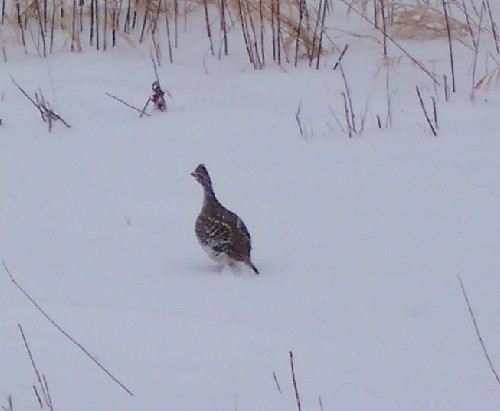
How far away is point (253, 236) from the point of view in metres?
5.11

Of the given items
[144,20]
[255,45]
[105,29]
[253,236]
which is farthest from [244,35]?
[253,236]

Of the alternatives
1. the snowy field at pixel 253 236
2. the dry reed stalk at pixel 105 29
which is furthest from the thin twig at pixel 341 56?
the dry reed stalk at pixel 105 29

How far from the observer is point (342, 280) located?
446cm

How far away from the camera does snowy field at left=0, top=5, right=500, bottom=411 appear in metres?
3.60

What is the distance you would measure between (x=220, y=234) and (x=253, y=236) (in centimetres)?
53

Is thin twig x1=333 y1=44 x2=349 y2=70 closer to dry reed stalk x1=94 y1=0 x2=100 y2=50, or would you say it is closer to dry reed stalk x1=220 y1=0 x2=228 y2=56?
dry reed stalk x1=220 y1=0 x2=228 y2=56

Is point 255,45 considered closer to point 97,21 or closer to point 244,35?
point 244,35

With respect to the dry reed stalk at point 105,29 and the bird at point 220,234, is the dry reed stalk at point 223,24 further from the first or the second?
the bird at point 220,234

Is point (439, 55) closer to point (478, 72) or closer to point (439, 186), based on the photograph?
point (478, 72)

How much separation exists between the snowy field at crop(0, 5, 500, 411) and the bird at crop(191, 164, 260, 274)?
0.08 metres

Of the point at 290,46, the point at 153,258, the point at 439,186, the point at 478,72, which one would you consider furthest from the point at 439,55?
the point at 153,258

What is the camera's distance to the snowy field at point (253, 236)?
11.8ft

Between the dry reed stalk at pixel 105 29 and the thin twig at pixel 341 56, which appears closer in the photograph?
the thin twig at pixel 341 56

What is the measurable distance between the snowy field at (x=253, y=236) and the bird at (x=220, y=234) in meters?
0.08
